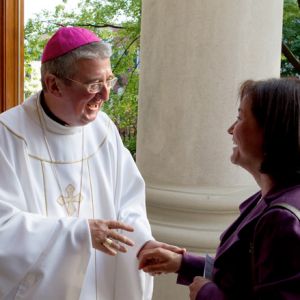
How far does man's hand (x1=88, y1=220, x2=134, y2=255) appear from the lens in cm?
234

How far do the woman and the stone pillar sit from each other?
1542 mm

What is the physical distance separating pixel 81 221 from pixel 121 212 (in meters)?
0.38


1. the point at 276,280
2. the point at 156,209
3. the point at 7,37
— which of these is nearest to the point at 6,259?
the point at 276,280

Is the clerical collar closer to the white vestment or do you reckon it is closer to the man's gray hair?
the white vestment

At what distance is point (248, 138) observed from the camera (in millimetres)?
1902

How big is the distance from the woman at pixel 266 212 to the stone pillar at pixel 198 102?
1542 millimetres

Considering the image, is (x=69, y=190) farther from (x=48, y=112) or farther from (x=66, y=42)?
(x=66, y=42)

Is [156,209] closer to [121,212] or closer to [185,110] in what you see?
[185,110]

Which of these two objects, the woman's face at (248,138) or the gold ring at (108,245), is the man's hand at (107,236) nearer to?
the gold ring at (108,245)

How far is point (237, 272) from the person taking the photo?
188 cm

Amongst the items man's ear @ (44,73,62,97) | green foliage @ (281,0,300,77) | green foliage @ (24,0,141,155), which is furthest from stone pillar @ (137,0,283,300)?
green foliage @ (24,0,141,155)

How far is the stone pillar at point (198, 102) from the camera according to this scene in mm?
3508

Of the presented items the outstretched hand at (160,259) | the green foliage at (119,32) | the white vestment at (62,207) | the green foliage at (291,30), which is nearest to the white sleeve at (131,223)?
the white vestment at (62,207)

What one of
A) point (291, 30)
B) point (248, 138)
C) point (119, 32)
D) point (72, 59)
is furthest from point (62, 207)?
point (119, 32)
